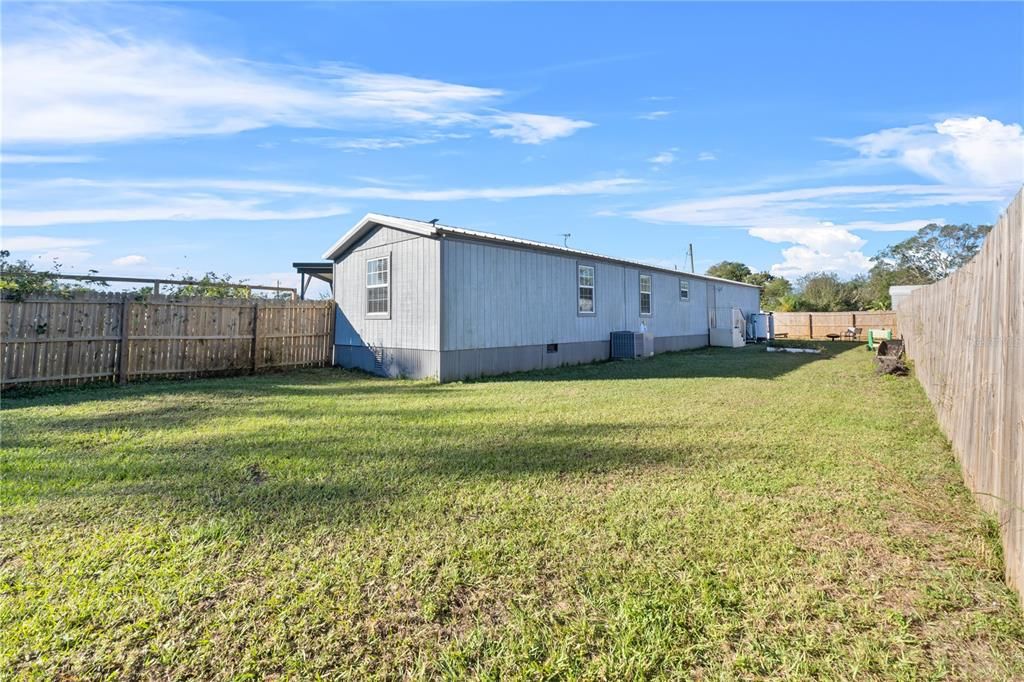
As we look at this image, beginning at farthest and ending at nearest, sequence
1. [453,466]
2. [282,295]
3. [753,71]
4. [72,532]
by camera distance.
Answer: [282,295] → [753,71] → [453,466] → [72,532]

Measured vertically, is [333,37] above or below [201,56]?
above

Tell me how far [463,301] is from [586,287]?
174 inches

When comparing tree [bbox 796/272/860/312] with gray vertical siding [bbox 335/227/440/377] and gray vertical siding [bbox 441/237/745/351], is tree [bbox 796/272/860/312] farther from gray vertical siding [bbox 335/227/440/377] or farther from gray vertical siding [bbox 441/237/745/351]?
gray vertical siding [bbox 335/227/440/377]

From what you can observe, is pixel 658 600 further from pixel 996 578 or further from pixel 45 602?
pixel 45 602

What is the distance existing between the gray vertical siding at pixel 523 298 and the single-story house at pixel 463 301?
24 mm

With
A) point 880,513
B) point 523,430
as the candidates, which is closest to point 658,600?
point 880,513

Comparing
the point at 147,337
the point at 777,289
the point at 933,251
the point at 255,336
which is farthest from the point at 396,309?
the point at 933,251

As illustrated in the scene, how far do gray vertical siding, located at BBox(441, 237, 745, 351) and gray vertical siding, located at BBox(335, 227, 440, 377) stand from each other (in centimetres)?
38

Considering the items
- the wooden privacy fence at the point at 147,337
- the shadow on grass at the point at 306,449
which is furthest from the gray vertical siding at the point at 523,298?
the wooden privacy fence at the point at 147,337

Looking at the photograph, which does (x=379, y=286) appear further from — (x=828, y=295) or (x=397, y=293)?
(x=828, y=295)

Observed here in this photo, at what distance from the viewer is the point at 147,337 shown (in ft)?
29.6

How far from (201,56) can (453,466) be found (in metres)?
6.80

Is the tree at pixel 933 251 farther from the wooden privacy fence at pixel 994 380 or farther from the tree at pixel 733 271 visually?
the wooden privacy fence at pixel 994 380

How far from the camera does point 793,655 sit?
67.5 inches
